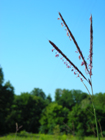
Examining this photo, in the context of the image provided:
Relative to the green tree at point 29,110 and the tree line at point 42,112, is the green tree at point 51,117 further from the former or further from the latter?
the green tree at point 29,110

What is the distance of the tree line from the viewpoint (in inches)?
1588

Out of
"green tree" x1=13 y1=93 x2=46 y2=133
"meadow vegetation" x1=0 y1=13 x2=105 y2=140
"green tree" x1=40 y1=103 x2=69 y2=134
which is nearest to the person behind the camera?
"meadow vegetation" x1=0 y1=13 x2=105 y2=140

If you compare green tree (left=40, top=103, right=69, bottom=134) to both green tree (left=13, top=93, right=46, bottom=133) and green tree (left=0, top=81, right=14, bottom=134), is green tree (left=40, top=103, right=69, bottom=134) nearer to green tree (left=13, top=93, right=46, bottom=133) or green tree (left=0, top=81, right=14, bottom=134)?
green tree (left=13, top=93, right=46, bottom=133)

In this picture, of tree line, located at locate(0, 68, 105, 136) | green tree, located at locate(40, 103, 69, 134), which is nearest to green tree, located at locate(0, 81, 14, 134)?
tree line, located at locate(0, 68, 105, 136)

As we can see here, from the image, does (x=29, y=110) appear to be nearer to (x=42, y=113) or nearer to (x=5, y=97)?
(x=42, y=113)

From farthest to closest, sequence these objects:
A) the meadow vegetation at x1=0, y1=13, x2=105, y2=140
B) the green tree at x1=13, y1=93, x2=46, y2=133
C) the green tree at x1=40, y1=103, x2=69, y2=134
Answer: the green tree at x1=13, y1=93, x2=46, y2=133, the green tree at x1=40, y1=103, x2=69, y2=134, the meadow vegetation at x1=0, y1=13, x2=105, y2=140

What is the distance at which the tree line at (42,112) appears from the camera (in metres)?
40.3

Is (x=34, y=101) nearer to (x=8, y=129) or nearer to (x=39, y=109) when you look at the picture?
(x=39, y=109)

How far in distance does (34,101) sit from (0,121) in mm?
25676

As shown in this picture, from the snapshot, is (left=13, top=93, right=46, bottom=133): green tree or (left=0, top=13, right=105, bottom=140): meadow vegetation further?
(left=13, top=93, right=46, bottom=133): green tree

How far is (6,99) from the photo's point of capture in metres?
40.4

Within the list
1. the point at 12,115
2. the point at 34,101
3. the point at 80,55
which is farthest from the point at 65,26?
the point at 34,101

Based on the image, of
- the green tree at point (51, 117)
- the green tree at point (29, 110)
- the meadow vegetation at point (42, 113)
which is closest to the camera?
the meadow vegetation at point (42, 113)

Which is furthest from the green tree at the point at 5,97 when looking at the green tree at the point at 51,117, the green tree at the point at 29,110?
the green tree at the point at 51,117
